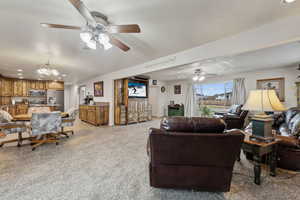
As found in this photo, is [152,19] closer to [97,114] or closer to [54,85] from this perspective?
[97,114]

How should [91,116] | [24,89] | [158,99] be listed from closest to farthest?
1. [91,116]
2. [24,89]
3. [158,99]

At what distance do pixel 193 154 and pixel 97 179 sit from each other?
1390mm

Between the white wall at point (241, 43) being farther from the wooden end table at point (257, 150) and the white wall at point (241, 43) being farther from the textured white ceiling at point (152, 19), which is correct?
the wooden end table at point (257, 150)

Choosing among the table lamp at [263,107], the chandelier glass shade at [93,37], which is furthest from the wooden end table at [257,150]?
the chandelier glass shade at [93,37]

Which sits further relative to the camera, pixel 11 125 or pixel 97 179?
pixel 11 125

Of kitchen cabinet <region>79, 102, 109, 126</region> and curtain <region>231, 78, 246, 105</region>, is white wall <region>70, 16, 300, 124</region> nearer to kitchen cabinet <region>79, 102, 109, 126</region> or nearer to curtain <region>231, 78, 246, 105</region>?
kitchen cabinet <region>79, 102, 109, 126</region>

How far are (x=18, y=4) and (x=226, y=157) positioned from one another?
2.93 m

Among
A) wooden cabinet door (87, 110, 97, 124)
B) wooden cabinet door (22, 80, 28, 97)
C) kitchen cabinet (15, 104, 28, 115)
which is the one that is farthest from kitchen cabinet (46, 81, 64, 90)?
wooden cabinet door (87, 110, 97, 124)

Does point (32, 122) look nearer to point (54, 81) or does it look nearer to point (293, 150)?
point (293, 150)

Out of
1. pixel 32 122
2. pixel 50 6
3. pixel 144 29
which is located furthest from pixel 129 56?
pixel 32 122

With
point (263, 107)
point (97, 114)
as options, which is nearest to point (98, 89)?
point (97, 114)

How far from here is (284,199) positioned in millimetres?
1449

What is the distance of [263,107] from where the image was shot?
1653 millimetres

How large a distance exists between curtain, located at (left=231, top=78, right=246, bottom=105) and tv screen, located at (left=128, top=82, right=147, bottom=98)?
155 inches
